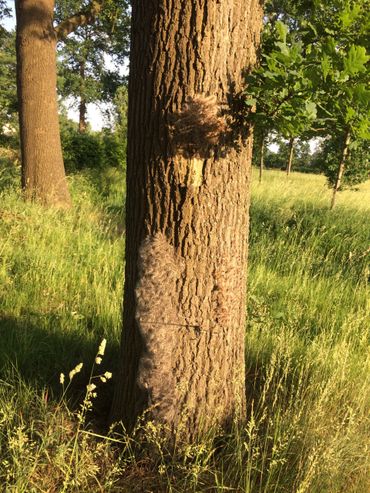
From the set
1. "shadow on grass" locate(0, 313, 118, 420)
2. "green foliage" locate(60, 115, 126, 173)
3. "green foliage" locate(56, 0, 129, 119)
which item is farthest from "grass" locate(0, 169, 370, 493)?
"green foliage" locate(56, 0, 129, 119)

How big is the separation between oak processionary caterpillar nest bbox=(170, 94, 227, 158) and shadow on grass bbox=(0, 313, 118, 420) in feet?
4.93

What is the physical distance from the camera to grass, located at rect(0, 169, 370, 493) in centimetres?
187

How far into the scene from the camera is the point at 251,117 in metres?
1.80

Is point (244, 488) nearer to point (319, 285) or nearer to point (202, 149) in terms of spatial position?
point (202, 149)

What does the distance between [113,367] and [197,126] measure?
64.8 inches

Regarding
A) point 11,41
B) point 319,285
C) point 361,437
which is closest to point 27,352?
point 361,437

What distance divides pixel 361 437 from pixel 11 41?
4971cm

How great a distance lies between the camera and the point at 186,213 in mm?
1920

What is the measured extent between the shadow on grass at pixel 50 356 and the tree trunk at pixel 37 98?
3.95 m

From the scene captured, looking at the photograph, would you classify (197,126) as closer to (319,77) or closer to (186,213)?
(186,213)

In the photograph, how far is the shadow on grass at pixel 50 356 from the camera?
8.16 ft

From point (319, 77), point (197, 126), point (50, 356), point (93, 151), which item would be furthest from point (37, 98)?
point (93, 151)

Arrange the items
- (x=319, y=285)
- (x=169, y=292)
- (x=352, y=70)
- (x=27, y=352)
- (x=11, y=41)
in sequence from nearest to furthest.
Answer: (x=352, y=70)
(x=169, y=292)
(x=27, y=352)
(x=319, y=285)
(x=11, y=41)

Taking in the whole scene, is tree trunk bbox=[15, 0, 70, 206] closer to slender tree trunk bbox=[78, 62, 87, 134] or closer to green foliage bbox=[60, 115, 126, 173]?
green foliage bbox=[60, 115, 126, 173]
